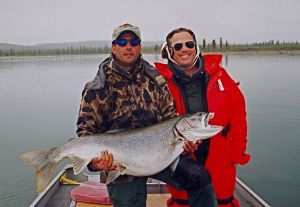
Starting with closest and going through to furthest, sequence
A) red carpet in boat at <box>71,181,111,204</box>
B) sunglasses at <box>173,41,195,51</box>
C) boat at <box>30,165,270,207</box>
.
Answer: sunglasses at <box>173,41,195,51</box> < red carpet in boat at <box>71,181,111,204</box> < boat at <box>30,165,270,207</box>

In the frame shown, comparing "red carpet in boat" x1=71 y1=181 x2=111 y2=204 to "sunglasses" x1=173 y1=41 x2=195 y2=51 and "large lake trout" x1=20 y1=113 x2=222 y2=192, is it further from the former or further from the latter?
"sunglasses" x1=173 y1=41 x2=195 y2=51

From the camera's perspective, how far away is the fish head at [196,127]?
312cm

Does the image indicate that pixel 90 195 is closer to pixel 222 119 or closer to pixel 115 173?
pixel 115 173

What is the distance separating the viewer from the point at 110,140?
3068 mm

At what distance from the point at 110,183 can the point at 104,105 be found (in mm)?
753

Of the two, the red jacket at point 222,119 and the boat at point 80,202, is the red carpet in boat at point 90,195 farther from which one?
the red jacket at point 222,119

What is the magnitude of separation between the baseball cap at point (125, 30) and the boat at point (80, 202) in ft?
8.11

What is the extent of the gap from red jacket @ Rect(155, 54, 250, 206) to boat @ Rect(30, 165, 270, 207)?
1.19m

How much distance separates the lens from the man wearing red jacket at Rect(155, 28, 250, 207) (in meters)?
3.55

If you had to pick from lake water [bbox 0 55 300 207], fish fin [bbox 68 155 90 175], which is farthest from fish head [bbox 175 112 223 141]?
lake water [bbox 0 55 300 207]

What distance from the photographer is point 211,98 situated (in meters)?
3.54

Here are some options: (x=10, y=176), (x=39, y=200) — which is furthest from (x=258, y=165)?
(x=10, y=176)

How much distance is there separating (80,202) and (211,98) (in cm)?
237

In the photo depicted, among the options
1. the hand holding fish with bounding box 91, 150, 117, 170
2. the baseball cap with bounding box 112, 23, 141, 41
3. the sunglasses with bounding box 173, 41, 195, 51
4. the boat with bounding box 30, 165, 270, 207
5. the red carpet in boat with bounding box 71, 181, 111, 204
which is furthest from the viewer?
the boat with bounding box 30, 165, 270, 207
